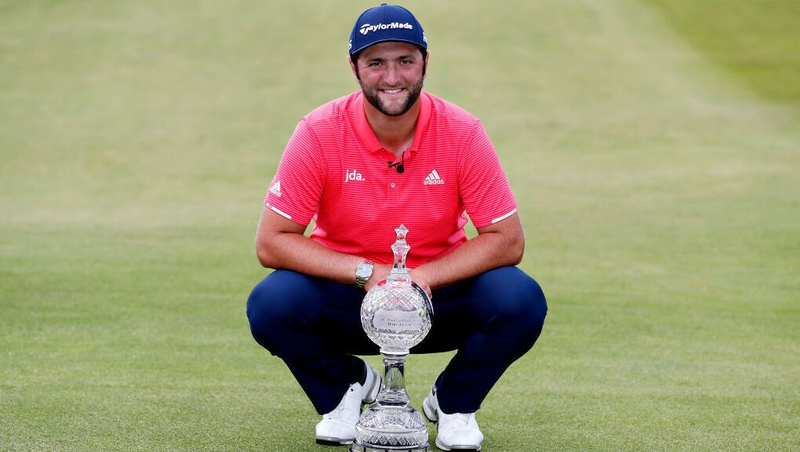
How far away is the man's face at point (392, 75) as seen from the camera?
3838 millimetres

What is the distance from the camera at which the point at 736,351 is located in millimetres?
5582

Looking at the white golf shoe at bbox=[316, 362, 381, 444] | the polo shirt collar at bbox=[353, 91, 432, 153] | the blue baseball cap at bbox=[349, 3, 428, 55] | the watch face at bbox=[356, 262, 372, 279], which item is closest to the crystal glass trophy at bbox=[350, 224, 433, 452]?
the watch face at bbox=[356, 262, 372, 279]

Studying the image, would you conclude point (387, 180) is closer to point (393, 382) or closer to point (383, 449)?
point (393, 382)

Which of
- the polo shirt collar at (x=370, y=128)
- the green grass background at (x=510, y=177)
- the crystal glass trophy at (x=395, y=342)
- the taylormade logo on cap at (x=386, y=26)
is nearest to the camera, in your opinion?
the crystal glass trophy at (x=395, y=342)

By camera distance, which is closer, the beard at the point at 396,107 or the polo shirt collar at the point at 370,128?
the beard at the point at 396,107

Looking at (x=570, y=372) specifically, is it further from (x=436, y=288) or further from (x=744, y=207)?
(x=744, y=207)

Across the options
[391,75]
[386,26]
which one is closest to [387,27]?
[386,26]

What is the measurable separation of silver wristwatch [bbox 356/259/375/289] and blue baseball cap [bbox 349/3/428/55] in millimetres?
693

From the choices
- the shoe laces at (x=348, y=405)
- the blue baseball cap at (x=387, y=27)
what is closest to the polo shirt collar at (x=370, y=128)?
the blue baseball cap at (x=387, y=27)

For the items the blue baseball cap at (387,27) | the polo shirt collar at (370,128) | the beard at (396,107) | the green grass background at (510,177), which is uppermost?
the blue baseball cap at (387,27)

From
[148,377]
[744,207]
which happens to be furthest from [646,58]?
[148,377]

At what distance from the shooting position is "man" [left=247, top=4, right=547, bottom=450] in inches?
150

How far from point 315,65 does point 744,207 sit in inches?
336

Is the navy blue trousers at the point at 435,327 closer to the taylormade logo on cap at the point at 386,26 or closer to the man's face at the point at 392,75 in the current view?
the man's face at the point at 392,75
